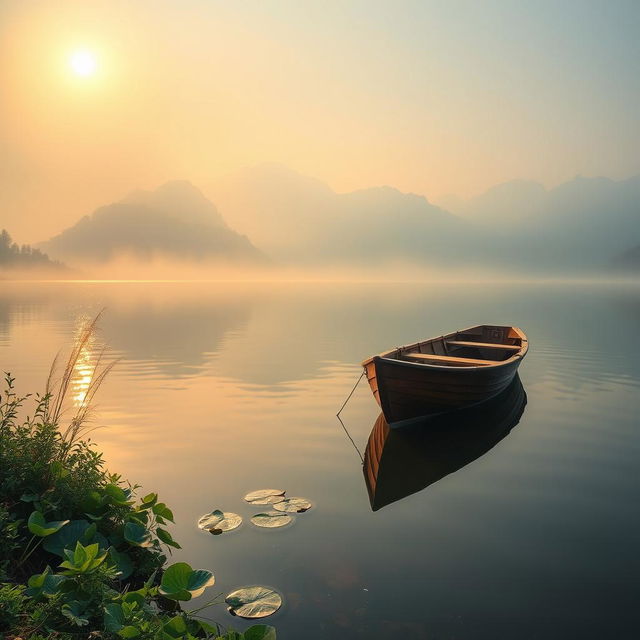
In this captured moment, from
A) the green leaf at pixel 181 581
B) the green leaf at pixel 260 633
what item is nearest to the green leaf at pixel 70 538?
the green leaf at pixel 181 581

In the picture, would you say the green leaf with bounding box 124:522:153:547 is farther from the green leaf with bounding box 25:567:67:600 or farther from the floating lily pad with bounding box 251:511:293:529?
the floating lily pad with bounding box 251:511:293:529

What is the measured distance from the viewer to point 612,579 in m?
7.87

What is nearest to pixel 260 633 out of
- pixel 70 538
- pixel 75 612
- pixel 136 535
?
pixel 75 612

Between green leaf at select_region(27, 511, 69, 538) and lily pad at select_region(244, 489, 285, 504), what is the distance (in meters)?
4.58

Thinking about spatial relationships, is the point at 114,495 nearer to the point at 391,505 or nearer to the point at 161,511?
the point at 161,511

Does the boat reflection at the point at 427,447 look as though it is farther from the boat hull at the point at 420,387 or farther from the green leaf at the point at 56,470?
the green leaf at the point at 56,470

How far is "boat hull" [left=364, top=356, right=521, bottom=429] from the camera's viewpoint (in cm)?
1414

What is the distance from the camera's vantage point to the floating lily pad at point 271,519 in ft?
30.4

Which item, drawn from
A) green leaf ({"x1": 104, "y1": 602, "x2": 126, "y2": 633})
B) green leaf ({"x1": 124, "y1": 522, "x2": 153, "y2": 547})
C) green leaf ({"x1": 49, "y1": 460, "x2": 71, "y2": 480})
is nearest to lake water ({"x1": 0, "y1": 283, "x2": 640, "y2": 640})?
green leaf ({"x1": 124, "y1": 522, "x2": 153, "y2": 547})

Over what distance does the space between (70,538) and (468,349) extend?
1947cm

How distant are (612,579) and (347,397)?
13344mm

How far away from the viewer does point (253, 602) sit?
22.8 feet

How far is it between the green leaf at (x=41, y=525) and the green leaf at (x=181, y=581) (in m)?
1.38

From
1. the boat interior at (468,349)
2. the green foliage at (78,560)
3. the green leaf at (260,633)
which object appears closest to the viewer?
the green foliage at (78,560)
